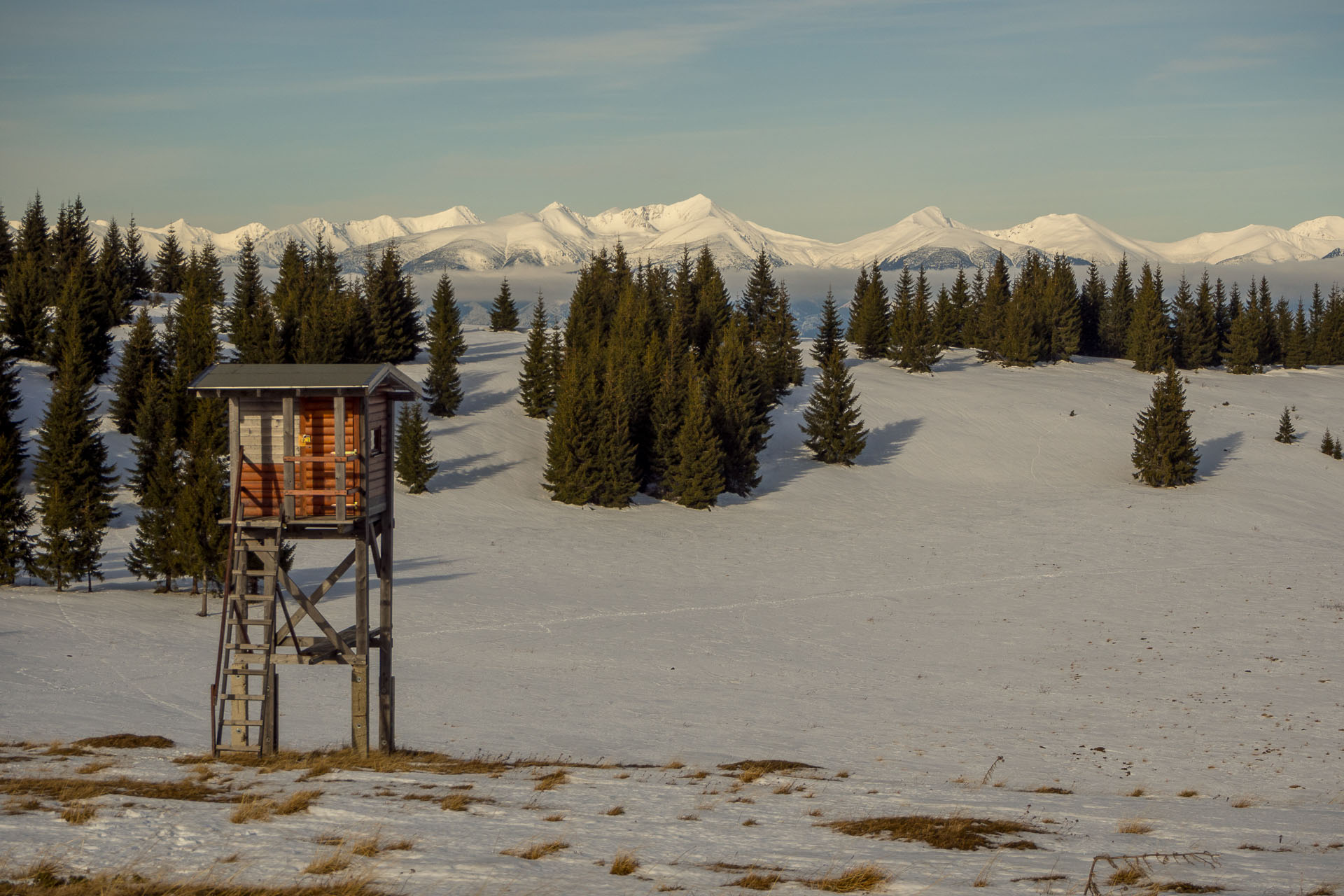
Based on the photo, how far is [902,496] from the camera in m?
62.8

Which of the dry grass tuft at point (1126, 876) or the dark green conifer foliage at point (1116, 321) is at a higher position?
the dark green conifer foliage at point (1116, 321)

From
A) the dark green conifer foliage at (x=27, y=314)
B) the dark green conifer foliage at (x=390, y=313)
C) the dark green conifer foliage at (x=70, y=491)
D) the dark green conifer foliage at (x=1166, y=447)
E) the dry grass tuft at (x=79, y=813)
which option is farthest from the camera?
the dark green conifer foliage at (x=390, y=313)

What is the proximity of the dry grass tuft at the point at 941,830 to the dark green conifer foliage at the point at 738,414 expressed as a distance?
1860 inches

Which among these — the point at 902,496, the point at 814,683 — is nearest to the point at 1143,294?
the point at 902,496

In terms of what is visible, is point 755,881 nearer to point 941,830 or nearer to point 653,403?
point 941,830

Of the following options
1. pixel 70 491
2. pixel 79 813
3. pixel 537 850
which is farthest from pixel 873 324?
pixel 79 813

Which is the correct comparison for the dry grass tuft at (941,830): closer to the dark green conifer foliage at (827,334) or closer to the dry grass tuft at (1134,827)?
the dry grass tuft at (1134,827)

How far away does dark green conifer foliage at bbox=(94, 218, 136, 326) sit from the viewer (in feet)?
263

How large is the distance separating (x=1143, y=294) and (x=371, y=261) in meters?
80.9

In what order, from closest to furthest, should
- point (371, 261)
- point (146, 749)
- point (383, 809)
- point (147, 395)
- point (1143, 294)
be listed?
point (383, 809) → point (146, 749) → point (147, 395) → point (371, 261) → point (1143, 294)

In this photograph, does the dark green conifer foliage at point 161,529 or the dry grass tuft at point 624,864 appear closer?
the dry grass tuft at point 624,864

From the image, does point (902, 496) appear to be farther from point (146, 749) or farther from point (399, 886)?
point (399, 886)

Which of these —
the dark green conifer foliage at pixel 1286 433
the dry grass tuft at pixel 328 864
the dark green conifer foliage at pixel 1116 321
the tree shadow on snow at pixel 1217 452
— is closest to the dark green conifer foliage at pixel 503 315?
the tree shadow on snow at pixel 1217 452

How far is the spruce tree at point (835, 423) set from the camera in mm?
70562
